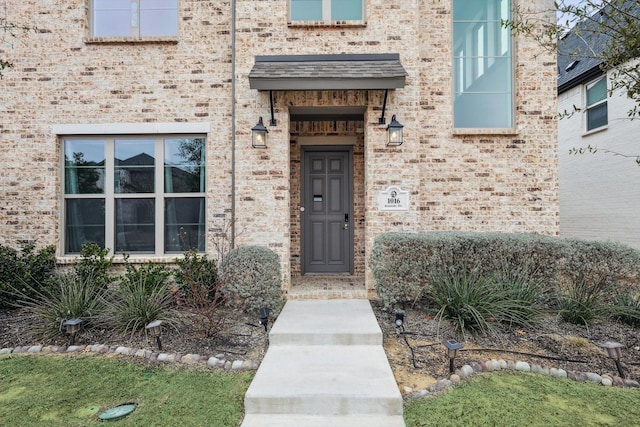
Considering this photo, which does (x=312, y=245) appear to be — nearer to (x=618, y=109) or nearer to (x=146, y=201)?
(x=146, y=201)

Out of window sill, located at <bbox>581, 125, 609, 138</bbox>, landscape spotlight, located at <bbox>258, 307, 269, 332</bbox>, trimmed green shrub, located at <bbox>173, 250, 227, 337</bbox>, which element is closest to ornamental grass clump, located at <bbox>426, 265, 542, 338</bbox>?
landscape spotlight, located at <bbox>258, 307, 269, 332</bbox>

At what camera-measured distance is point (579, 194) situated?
1052 centimetres

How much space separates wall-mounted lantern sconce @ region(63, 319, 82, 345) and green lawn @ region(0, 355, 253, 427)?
310 millimetres

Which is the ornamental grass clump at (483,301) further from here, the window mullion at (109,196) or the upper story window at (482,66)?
the window mullion at (109,196)

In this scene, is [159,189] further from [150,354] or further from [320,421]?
[320,421]

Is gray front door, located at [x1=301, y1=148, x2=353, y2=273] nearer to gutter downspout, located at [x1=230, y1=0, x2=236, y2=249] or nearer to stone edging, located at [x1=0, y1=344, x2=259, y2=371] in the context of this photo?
gutter downspout, located at [x1=230, y1=0, x2=236, y2=249]

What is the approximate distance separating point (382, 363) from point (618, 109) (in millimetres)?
10078

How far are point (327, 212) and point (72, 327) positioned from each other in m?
4.40

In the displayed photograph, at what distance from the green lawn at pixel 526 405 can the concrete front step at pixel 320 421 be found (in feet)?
0.59

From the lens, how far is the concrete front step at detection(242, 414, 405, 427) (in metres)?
2.74

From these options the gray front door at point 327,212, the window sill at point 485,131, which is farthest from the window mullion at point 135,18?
the window sill at point 485,131

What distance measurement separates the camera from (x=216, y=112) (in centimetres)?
607

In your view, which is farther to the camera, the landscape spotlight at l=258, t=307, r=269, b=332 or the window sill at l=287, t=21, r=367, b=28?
the window sill at l=287, t=21, r=367, b=28

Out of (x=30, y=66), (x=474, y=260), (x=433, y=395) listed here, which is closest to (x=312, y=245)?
(x=474, y=260)
